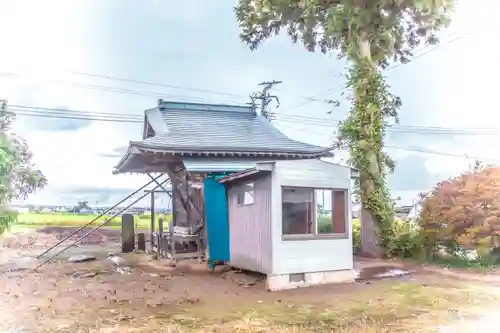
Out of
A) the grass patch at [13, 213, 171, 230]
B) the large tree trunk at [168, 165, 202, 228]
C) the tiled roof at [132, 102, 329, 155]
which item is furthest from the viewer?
the large tree trunk at [168, 165, 202, 228]

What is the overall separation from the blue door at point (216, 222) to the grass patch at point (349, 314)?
2971 millimetres

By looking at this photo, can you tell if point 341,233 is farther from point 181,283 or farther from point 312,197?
point 181,283

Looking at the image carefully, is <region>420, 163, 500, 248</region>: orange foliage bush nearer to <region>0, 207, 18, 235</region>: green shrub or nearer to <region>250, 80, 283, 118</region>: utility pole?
<region>250, 80, 283, 118</region>: utility pole

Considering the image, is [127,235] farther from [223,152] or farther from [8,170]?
[8,170]

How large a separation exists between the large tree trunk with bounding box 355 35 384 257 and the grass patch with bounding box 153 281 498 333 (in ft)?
13.2

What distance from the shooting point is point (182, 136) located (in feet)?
31.7

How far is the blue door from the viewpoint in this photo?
335 inches

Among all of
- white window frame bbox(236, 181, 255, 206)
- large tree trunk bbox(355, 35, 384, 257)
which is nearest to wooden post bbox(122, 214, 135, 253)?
white window frame bbox(236, 181, 255, 206)

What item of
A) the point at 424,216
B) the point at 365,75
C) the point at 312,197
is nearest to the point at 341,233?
the point at 312,197

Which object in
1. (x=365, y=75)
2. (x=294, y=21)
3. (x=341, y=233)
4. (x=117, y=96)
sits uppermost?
(x=294, y=21)

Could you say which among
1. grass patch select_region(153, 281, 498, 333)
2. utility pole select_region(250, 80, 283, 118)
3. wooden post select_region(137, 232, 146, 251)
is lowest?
grass patch select_region(153, 281, 498, 333)

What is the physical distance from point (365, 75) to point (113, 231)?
10581mm

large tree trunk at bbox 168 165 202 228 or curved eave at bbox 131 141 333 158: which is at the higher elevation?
curved eave at bbox 131 141 333 158

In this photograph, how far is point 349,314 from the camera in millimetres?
4980
